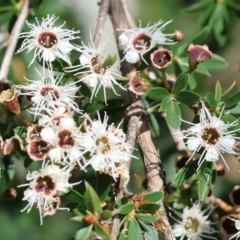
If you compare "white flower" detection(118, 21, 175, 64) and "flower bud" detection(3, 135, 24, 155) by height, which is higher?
"white flower" detection(118, 21, 175, 64)

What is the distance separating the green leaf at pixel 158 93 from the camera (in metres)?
1.19

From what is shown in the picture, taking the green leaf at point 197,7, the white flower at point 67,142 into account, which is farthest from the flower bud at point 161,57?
the green leaf at point 197,7

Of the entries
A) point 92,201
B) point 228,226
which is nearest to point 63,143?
point 92,201

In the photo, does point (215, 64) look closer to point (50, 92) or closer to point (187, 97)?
point (187, 97)

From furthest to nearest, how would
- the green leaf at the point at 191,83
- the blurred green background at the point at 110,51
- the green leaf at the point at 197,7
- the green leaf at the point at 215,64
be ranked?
1. the blurred green background at the point at 110,51
2. the green leaf at the point at 197,7
3. the green leaf at the point at 215,64
4. the green leaf at the point at 191,83

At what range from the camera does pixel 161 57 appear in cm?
122

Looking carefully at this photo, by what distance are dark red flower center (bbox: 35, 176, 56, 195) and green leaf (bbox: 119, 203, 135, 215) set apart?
0.13 m

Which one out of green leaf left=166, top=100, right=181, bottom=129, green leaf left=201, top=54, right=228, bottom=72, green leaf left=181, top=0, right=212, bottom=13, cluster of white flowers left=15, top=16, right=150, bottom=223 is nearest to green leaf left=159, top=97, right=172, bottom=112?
green leaf left=166, top=100, right=181, bottom=129

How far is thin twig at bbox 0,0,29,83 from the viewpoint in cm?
139

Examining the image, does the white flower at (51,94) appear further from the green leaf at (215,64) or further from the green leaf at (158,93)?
the green leaf at (215,64)

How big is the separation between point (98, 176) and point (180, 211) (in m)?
0.41

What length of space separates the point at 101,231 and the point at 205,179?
257 millimetres

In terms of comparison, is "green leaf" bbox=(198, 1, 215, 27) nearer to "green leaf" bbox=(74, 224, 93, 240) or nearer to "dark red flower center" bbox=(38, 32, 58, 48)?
"dark red flower center" bbox=(38, 32, 58, 48)

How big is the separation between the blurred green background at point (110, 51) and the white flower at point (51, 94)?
0.53 metres
